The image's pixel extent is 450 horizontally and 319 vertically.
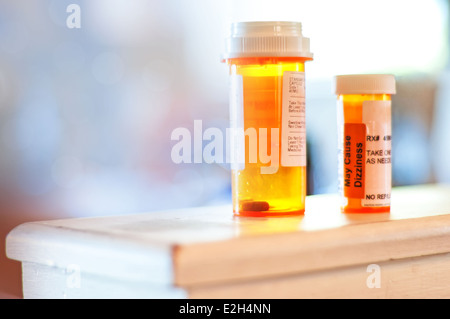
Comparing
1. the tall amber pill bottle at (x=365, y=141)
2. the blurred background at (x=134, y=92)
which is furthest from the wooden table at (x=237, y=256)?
the blurred background at (x=134, y=92)

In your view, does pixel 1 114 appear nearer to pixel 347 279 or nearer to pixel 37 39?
pixel 37 39

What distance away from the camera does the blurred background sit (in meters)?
0.95

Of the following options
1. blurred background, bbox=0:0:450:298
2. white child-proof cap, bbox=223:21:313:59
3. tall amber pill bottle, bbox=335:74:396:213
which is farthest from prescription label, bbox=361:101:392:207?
blurred background, bbox=0:0:450:298

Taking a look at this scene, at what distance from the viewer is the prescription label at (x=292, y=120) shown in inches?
34.0

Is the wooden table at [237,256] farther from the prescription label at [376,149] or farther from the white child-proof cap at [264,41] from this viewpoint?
the white child-proof cap at [264,41]

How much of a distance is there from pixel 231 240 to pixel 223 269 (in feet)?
0.10

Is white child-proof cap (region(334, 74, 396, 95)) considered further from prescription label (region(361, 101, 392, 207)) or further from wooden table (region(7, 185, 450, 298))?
wooden table (region(7, 185, 450, 298))

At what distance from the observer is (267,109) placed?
863 millimetres

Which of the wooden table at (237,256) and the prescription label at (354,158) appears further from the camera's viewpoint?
the prescription label at (354,158)

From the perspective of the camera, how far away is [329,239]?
0.75 metres

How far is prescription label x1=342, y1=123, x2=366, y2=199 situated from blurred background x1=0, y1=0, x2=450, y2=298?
322mm

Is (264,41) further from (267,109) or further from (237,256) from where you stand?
(237,256)

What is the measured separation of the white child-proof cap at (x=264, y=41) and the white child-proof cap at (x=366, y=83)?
77mm

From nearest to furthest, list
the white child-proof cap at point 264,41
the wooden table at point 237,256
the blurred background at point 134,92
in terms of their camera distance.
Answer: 1. the wooden table at point 237,256
2. the white child-proof cap at point 264,41
3. the blurred background at point 134,92
